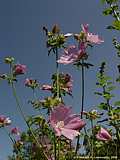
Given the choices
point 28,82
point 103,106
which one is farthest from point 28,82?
point 103,106

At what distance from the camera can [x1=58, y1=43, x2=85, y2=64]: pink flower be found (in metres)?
2.17

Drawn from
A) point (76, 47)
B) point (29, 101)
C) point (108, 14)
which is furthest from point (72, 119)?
point (108, 14)

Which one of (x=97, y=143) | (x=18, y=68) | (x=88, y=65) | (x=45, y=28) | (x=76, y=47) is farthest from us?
(x=97, y=143)

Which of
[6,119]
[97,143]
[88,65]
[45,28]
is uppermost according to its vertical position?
[45,28]

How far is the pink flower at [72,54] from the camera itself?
217 centimetres

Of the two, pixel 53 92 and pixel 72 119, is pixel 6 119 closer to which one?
pixel 53 92

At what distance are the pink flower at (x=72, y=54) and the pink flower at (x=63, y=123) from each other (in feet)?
1.07

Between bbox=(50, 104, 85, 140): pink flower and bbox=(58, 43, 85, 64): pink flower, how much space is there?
0.32 metres

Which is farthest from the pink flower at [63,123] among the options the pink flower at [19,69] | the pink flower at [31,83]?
the pink flower at [31,83]

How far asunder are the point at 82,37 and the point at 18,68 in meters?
1.01

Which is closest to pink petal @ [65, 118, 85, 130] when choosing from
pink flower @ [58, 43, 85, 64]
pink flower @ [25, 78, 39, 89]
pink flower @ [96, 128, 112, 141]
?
pink flower @ [58, 43, 85, 64]

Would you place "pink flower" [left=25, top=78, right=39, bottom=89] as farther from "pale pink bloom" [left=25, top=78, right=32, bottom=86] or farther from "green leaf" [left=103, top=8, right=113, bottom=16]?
"green leaf" [left=103, top=8, right=113, bottom=16]

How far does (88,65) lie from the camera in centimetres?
236

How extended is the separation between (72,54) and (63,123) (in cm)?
43
